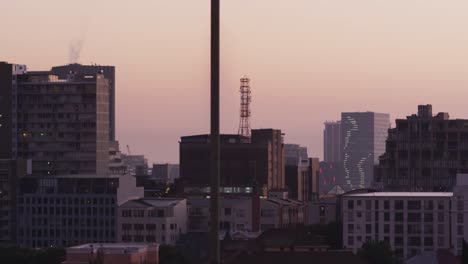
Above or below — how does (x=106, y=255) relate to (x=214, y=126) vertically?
below

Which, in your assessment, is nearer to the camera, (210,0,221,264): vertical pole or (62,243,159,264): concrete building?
(210,0,221,264): vertical pole

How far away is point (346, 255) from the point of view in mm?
147375

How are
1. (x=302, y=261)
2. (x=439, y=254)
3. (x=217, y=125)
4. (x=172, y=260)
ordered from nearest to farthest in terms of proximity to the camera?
1. (x=217, y=125)
2. (x=302, y=261)
3. (x=439, y=254)
4. (x=172, y=260)

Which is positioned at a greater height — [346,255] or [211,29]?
[211,29]

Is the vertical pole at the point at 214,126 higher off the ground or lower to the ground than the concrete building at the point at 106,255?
higher

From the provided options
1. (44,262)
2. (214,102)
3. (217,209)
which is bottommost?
(44,262)

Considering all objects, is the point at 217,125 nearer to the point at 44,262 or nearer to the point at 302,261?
the point at 302,261

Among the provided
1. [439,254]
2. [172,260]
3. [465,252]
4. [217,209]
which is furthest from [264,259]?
[217,209]

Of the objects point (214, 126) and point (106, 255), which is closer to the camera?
point (214, 126)

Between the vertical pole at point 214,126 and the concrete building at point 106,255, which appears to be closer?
the vertical pole at point 214,126

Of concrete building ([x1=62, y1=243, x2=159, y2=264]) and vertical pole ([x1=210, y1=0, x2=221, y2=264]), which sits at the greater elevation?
vertical pole ([x1=210, y1=0, x2=221, y2=264])

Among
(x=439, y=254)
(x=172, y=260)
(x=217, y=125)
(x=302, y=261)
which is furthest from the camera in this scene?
(x=172, y=260)

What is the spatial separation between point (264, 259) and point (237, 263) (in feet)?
11.1

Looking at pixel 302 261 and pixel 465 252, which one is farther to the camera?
pixel 302 261
